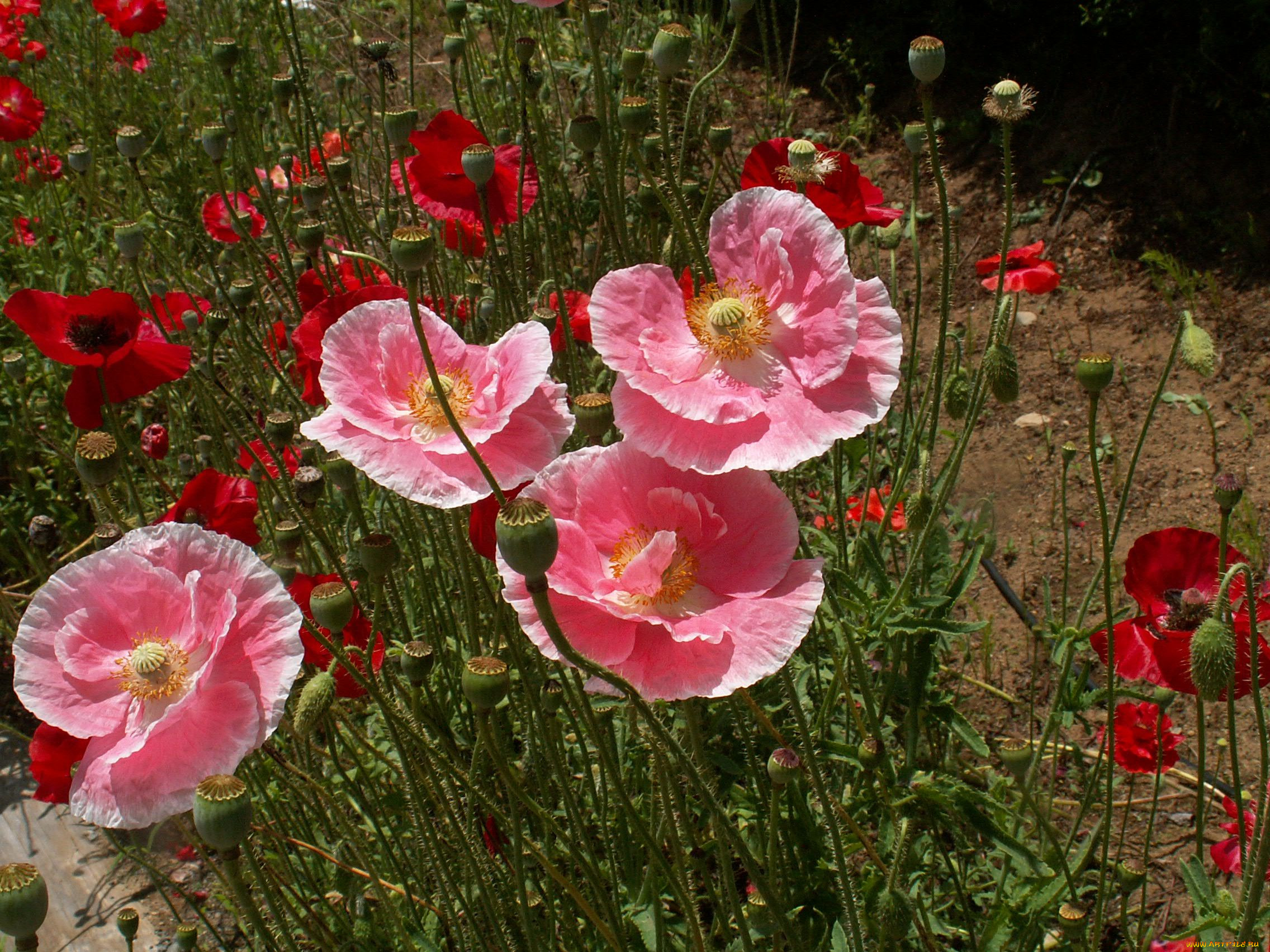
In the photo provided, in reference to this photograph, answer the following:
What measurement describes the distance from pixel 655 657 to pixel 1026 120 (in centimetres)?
413

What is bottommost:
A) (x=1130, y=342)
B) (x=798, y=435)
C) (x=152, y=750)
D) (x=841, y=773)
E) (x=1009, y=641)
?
(x=1009, y=641)

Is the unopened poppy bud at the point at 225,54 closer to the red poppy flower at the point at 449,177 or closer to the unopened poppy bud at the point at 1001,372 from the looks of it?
the red poppy flower at the point at 449,177

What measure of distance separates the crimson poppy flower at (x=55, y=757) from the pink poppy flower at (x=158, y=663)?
498 mm

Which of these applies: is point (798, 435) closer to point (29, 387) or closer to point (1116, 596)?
point (1116, 596)

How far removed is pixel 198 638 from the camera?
3.89 feet

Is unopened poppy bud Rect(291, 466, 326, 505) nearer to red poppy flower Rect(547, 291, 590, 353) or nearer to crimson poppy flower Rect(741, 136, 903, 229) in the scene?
red poppy flower Rect(547, 291, 590, 353)

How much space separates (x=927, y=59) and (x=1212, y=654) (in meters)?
0.85

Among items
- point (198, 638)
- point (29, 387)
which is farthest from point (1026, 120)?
point (198, 638)

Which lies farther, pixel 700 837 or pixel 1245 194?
pixel 1245 194

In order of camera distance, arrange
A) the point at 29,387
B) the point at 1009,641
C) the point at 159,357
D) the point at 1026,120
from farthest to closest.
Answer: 1. the point at 1026,120
2. the point at 29,387
3. the point at 1009,641
4. the point at 159,357

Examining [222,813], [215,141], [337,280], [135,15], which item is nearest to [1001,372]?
[222,813]

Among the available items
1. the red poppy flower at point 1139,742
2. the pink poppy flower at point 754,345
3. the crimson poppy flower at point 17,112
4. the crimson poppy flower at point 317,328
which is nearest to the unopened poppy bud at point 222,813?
the pink poppy flower at point 754,345

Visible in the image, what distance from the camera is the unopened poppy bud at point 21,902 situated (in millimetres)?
1107

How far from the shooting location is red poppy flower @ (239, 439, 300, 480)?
207 cm
